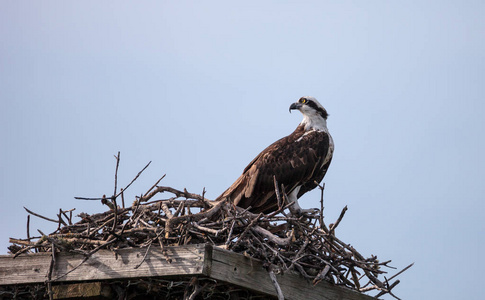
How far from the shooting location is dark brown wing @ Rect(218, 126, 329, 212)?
24.8 ft

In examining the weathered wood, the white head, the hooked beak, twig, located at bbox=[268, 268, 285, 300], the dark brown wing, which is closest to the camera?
twig, located at bbox=[268, 268, 285, 300]

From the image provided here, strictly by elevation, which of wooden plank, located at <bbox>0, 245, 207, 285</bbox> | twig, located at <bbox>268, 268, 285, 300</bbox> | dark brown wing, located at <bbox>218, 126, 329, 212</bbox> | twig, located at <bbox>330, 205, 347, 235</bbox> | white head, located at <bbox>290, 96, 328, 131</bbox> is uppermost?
white head, located at <bbox>290, 96, 328, 131</bbox>

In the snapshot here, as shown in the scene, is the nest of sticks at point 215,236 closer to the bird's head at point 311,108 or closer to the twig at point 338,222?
the twig at point 338,222

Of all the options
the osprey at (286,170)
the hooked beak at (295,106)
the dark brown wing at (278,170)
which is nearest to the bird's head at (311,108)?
the hooked beak at (295,106)

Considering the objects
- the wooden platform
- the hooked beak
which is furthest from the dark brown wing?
the wooden platform

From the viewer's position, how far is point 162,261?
4680mm

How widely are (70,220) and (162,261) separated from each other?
136 cm

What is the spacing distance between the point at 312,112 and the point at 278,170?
4.64 feet

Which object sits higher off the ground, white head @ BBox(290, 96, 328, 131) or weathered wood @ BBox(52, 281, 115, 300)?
white head @ BBox(290, 96, 328, 131)

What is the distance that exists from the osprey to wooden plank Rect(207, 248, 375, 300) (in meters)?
1.69

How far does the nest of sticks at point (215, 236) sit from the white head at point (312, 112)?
9.91 feet

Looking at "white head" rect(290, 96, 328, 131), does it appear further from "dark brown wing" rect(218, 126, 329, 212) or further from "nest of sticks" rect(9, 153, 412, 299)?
"nest of sticks" rect(9, 153, 412, 299)

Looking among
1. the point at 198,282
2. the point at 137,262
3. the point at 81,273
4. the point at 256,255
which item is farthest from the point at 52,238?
the point at 256,255

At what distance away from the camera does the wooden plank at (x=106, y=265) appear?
15.0ft
